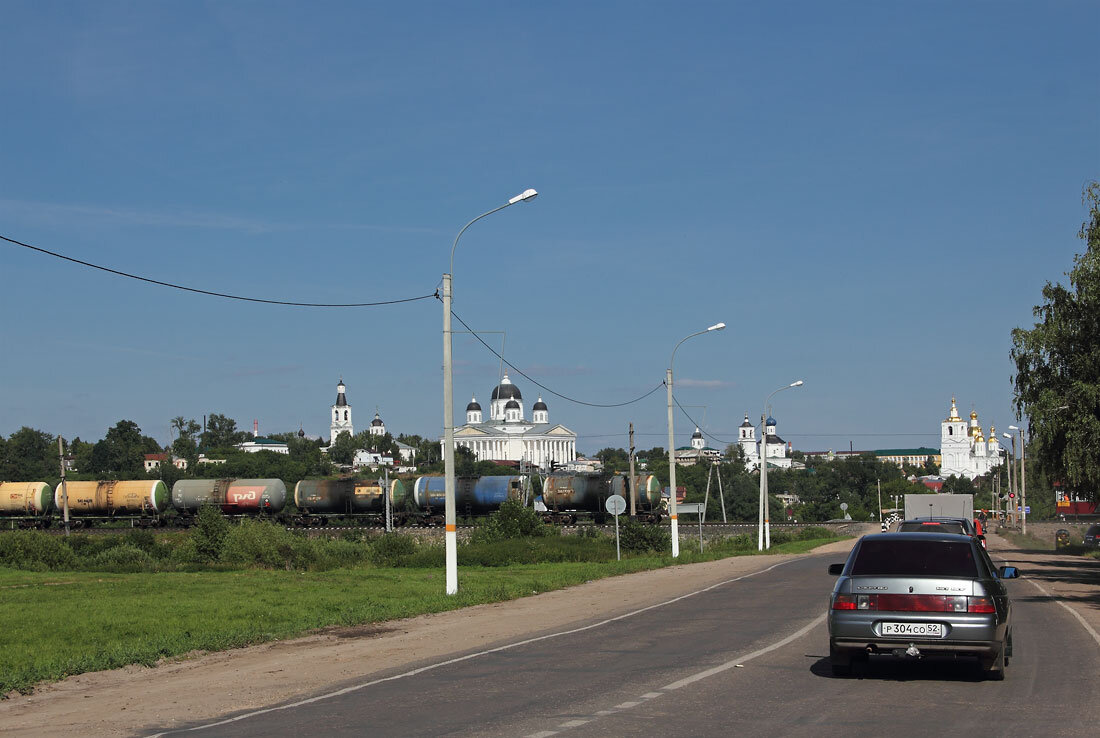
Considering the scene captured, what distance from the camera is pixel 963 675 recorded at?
11680 mm

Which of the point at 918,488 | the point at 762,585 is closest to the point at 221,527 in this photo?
the point at 762,585

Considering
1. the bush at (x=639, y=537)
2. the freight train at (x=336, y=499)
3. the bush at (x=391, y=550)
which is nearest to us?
the bush at (x=391, y=550)

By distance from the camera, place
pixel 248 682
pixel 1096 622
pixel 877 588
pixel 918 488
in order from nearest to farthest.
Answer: pixel 877 588, pixel 248 682, pixel 1096 622, pixel 918 488

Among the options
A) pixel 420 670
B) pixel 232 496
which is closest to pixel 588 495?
pixel 232 496

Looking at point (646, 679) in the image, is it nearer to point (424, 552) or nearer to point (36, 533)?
point (424, 552)

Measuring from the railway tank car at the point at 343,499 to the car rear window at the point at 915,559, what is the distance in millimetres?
62116

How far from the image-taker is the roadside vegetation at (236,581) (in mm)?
16062

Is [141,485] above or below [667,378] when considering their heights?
below

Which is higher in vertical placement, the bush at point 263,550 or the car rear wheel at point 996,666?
the car rear wheel at point 996,666

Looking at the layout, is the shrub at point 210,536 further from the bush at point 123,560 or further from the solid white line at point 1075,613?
the solid white line at point 1075,613

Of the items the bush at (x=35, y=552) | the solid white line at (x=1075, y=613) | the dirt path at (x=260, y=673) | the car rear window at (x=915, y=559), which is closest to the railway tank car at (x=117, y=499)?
the bush at (x=35, y=552)

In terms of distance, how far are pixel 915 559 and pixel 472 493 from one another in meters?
61.2

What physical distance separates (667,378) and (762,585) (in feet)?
56.5

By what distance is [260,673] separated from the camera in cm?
1302
